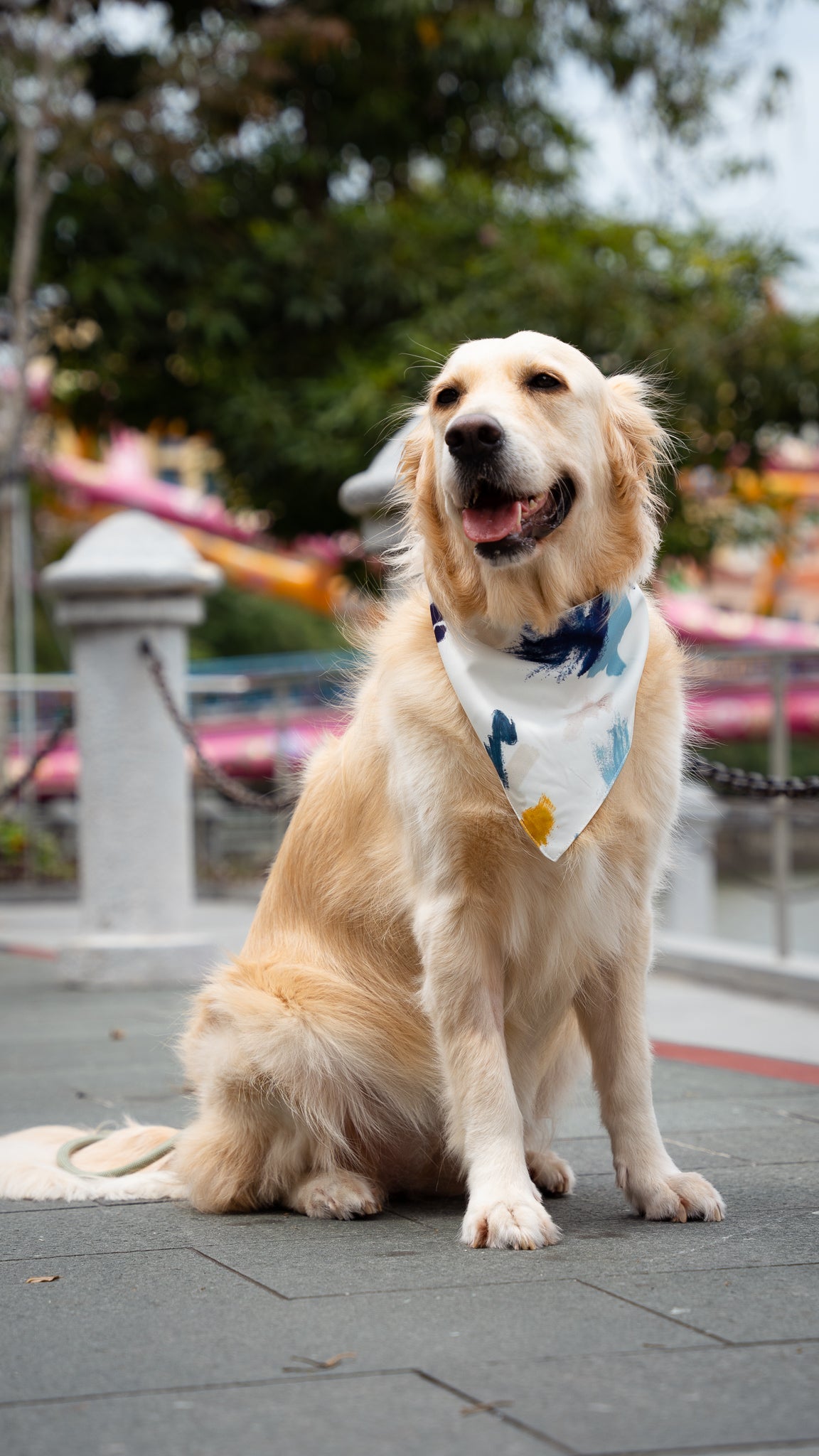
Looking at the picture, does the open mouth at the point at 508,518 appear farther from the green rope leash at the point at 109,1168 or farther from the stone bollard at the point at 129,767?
the stone bollard at the point at 129,767

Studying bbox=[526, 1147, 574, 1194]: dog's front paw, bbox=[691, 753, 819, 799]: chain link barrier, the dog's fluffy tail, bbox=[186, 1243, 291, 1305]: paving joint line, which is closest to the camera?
bbox=[186, 1243, 291, 1305]: paving joint line

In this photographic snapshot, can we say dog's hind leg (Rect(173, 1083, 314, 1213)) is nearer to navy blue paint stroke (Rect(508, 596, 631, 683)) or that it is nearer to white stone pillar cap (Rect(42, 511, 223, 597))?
navy blue paint stroke (Rect(508, 596, 631, 683))

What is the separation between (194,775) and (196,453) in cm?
574

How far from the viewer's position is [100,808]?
25.2ft

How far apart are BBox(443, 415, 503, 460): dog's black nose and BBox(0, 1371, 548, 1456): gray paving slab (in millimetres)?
1691

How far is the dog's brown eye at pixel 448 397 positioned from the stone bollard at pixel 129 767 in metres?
4.51

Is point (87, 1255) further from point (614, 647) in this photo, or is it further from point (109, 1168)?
point (614, 647)

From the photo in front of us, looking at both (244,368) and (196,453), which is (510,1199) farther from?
(196,453)

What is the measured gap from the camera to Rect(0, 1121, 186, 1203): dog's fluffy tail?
362cm

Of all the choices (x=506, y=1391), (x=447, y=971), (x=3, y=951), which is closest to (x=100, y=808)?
(x=3, y=951)

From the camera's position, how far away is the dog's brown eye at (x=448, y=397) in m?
3.30

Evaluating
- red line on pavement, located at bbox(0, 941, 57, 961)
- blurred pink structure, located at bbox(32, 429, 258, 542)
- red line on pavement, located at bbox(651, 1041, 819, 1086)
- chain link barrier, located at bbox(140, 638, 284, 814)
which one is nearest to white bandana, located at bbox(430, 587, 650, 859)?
red line on pavement, located at bbox(651, 1041, 819, 1086)

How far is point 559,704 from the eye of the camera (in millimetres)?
3400

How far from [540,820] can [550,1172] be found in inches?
35.3
